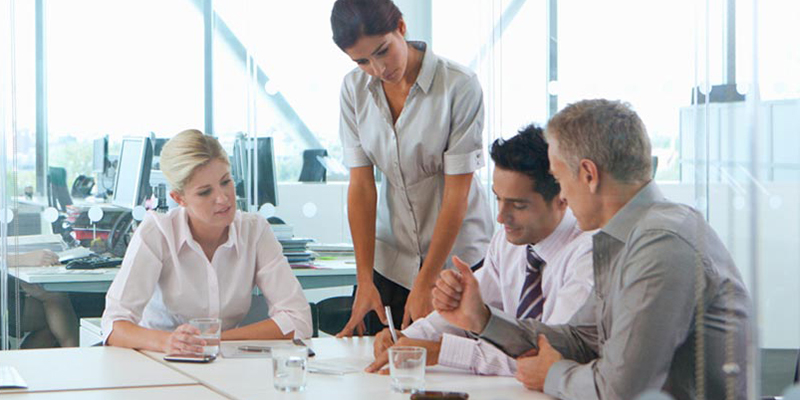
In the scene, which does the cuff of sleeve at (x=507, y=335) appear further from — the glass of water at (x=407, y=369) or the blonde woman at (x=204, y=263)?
the blonde woman at (x=204, y=263)

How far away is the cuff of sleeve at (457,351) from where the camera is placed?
2080mm

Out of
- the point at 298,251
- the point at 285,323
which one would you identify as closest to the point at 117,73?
the point at 298,251

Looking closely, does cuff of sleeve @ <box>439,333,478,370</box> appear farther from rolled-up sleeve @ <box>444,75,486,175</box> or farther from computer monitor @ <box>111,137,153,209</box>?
computer monitor @ <box>111,137,153,209</box>

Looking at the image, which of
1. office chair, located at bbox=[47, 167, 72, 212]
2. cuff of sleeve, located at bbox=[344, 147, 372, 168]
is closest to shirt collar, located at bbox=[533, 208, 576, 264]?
cuff of sleeve, located at bbox=[344, 147, 372, 168]

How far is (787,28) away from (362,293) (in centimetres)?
181

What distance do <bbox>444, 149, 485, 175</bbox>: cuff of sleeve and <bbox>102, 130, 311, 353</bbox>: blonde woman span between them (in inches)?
22.1

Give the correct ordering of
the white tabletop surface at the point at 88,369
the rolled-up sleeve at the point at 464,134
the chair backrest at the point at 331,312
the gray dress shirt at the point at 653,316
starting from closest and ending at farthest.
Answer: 1. the gray dress shirt at the point at 653,316
2. the white tabletop surface at the point at 88,369
3. the rolled-up sleeve at the point at 464,134
4. the chair backrest at the point at 331,312

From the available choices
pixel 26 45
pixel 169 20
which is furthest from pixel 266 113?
pixel 26 45

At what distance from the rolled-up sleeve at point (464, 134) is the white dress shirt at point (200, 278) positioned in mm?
578

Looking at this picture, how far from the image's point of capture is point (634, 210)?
1.74m

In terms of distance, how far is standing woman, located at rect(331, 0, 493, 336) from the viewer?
111 inches

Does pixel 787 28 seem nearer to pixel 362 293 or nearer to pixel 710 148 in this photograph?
pixel 710 148

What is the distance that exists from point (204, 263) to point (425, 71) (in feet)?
2.79

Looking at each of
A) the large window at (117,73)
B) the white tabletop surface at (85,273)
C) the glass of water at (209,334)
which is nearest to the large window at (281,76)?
the large window at (117,73)
